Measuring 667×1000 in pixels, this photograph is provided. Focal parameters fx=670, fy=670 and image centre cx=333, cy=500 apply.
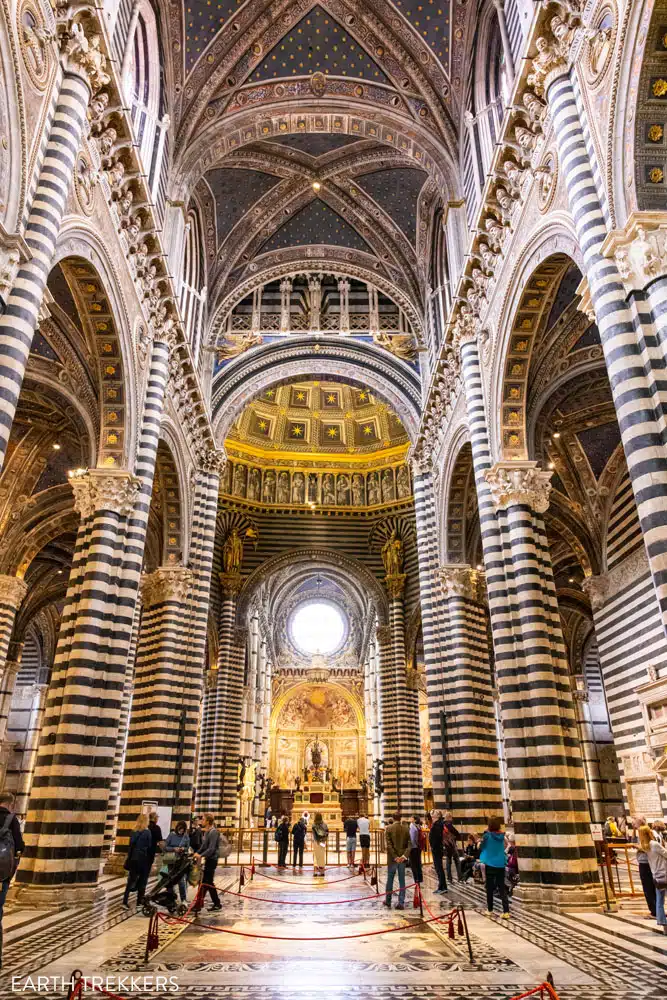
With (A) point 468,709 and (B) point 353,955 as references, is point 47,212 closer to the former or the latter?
(B) point 353,955

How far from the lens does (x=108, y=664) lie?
12.1m

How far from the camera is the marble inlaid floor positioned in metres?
5.57

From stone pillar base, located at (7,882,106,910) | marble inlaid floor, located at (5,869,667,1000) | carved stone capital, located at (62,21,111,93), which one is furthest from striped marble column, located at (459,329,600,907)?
carved stone capital, located at (62,21,111,93)

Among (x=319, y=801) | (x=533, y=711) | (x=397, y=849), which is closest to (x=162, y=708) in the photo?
(x=397, y=849)

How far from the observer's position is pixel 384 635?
33.5 metres

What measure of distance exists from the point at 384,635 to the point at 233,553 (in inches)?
338

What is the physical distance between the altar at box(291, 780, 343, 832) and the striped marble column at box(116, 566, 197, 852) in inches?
938

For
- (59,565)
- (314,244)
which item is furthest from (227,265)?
(59,565)

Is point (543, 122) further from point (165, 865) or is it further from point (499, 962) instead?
point (165, 865)

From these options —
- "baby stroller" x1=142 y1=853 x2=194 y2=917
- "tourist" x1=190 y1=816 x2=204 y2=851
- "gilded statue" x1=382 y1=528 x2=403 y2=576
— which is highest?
"gilded statue" x1=382 y1=528 x2=403 y2=576

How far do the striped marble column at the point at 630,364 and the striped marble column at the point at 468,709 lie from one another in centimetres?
1107

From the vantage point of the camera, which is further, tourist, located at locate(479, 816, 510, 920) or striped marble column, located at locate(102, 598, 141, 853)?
striped marble column, located at locate(102, 598, 141, 853)

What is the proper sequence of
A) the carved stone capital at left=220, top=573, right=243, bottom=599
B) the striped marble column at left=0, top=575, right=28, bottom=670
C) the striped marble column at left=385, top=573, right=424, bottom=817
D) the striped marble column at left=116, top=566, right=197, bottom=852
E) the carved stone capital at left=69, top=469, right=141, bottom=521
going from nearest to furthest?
the carved stone capital at left=69, top=469, right=141, bottom=521
the striped marble column at left=116, top=566, right=197, bottom=852
the striped marble column at left=0, top=575, right=28, bottom=670
the striped marble column at left=385, top=573, right=424, bottom=817
the carved stone capital at left=220, top=573, right=243, bottom=599

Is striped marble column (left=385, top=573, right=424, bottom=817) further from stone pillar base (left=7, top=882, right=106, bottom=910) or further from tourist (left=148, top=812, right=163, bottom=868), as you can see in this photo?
stone pillar base (left=7, top=882, right=106, bottom=910)
